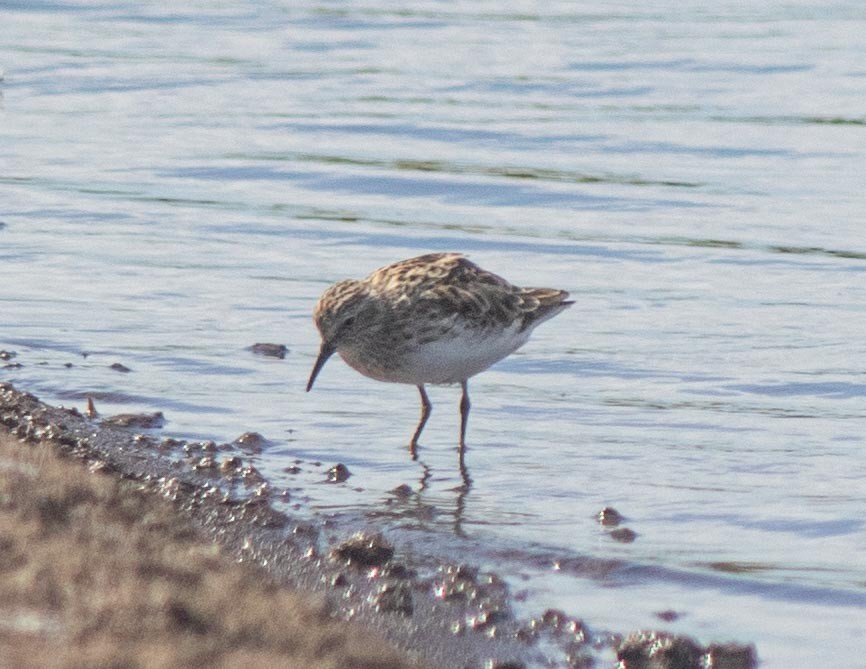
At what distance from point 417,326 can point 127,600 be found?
14.3 ft

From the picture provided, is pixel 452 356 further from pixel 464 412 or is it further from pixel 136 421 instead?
pixel 136 421

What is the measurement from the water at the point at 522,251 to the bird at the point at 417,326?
1.56ft

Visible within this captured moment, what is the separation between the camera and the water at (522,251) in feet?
26.1

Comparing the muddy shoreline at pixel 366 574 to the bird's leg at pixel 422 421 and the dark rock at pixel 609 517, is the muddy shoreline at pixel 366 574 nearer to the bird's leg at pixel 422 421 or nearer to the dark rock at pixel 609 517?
the dark rock at pixel 609 517

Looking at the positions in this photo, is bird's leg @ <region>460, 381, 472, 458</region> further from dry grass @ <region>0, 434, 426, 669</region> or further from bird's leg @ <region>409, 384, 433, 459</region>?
dry grass @ <region>0, 434, 426, 669</region>

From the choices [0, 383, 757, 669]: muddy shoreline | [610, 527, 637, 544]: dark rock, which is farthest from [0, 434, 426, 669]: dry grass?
[610, 527, 637, 544]: dark rock

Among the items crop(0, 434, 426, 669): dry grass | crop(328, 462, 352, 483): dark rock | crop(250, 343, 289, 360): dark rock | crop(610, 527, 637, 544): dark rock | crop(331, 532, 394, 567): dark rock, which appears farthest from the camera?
crop(250, 343, 289, 360): dark rock

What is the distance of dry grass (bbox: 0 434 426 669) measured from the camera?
14.6 ft

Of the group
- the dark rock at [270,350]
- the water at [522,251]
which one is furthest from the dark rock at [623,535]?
the dark rock at [270,350]

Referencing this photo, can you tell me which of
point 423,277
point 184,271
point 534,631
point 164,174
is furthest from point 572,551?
point 164,174

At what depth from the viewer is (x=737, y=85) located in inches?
818

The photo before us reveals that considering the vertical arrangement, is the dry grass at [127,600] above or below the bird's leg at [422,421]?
above

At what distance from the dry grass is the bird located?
291 cm

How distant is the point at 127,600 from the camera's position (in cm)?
475
